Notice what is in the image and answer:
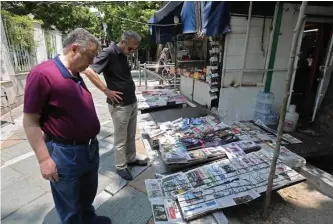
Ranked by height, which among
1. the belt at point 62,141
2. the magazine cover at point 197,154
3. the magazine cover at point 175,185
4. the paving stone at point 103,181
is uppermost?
the belt at point 62,141

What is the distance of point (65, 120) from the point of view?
55.3 inches

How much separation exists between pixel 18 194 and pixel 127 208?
123 cm

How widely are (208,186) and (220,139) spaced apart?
1.05m

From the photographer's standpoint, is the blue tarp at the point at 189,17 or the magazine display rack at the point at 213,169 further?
the blue tarp at the point at 189,17

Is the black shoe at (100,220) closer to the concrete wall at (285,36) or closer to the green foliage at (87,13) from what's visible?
the concrete wall at (285,36)

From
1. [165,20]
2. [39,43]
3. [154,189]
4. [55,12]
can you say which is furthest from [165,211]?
[55,12]

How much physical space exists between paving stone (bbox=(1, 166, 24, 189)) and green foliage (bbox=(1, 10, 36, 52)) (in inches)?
154

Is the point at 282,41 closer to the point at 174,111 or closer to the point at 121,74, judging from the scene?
the point at 174,111

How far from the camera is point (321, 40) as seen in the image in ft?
14.4

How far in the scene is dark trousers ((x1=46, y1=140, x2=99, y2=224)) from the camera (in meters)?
1.44

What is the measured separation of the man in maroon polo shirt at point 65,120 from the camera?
1.29 m

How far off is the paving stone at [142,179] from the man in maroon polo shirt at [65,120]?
2.79 feet

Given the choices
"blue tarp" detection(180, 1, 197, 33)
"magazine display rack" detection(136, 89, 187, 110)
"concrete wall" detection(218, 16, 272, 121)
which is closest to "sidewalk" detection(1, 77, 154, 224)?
"magazine display rack" detection(136, 89, 187, 110)

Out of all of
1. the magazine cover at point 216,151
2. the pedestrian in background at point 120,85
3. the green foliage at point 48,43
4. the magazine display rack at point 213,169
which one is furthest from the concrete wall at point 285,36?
the green foliage at point 48,43
